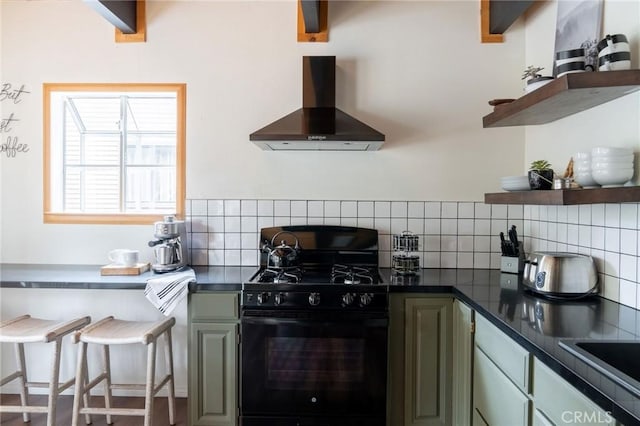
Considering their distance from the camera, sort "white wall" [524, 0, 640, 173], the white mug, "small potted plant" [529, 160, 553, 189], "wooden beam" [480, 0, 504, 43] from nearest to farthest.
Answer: "white wall" [524, 0, 640, 173], "small potted plant" [529, 160, 553, 189], the white mug, "wooden beam" [480, 0, 504, 43]

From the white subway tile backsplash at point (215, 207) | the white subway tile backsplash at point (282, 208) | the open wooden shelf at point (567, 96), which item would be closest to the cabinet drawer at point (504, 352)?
the open wooden shelf at point (567, 96)

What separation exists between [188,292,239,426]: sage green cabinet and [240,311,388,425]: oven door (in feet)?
0.42

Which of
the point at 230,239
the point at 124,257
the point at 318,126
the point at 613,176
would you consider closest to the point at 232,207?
the point at 230,239

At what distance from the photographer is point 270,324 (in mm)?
1890

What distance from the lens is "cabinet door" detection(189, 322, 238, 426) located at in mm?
1988

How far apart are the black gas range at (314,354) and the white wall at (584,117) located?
1.29 metres

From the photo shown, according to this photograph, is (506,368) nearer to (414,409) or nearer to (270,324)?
(414,409)

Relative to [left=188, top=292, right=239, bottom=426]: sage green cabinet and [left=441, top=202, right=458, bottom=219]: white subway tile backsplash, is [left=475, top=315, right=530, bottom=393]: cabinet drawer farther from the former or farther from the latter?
[left=188, top=292, right=239, bottom=426]: sage green cabinet

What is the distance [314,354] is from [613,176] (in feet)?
5.28

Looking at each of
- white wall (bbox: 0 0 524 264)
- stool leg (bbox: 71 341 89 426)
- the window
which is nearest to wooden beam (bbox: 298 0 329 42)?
white wall (bbox: 0 0 524 264)

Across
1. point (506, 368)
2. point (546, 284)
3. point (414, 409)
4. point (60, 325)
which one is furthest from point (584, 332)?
point (60, 325)

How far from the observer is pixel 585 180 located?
1604mm

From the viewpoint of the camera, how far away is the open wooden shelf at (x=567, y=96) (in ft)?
4.58

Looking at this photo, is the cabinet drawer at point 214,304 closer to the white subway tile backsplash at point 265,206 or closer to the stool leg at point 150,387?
the stool leg at point 150,387
